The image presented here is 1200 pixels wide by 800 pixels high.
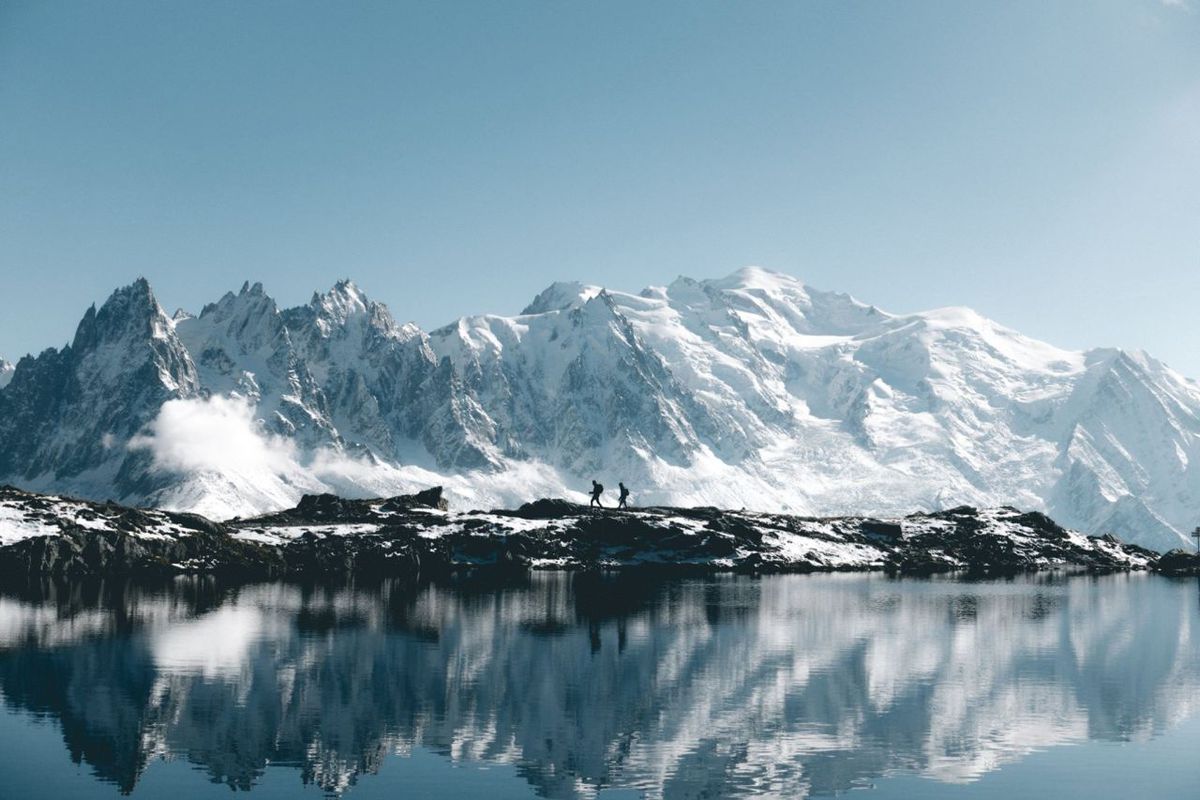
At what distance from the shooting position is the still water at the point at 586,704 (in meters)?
65.6

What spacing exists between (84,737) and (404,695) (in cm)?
2206

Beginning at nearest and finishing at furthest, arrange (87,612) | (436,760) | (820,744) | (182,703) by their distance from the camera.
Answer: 1. (436,760)
2. (820,744)
3. (182,703)
4. (87,612)

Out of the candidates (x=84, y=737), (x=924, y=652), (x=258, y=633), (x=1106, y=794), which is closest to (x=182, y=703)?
(x=84, y=737)

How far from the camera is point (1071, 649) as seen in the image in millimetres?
119938

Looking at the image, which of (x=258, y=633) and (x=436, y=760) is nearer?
(x=436, y=760)

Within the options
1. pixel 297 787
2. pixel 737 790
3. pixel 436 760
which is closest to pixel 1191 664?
pixel 737 790

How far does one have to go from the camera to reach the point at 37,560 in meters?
193

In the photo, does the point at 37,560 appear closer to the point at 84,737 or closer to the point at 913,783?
the point at 84,737

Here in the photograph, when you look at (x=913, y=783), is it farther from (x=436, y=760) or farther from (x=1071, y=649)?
(x=1071, y=649)

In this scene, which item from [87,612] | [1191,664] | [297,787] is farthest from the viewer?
[87,612]

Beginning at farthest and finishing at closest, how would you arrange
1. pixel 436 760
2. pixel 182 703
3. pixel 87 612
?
pixel 87 612 < pixel 182 703 < pixel 436 760

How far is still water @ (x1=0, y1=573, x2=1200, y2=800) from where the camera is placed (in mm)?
65625

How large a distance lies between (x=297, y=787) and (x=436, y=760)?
340 inches

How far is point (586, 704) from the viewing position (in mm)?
86312
